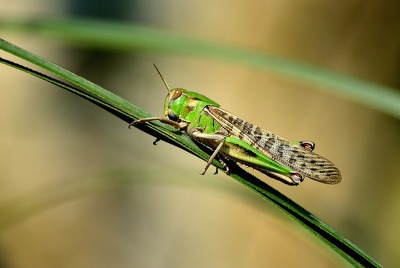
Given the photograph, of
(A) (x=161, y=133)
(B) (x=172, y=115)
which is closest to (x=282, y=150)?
(B) (x=172, y=115)

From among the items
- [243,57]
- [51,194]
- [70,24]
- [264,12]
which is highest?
[264,12]

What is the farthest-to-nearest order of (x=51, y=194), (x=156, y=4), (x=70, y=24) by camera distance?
(x=156, y=4) → (x=51, y=194) → (x=70, y=24)

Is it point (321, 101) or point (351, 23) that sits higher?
point (351, 23)

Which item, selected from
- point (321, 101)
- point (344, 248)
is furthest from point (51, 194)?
point (321, 101)

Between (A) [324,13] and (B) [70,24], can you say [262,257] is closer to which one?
(A) [324,13]

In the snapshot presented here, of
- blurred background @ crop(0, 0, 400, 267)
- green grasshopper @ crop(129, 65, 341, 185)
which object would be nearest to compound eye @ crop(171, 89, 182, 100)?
green grasshopper @ crop(129, 65, 341, 185)

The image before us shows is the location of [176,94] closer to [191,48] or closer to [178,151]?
[191,48]

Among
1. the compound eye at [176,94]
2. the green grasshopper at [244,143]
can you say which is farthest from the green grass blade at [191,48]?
the compound eye at [176,94]

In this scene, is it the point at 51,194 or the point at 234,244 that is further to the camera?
the point at 234,244
